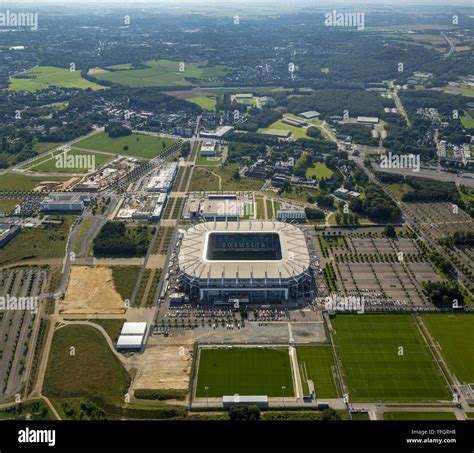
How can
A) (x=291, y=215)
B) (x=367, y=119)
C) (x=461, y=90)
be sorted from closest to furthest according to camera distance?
1. (x=291, y=215)
2. (x=367, y=119)
3. (x=461, y=90)

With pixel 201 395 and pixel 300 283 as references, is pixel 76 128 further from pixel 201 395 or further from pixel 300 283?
pixel 201 395

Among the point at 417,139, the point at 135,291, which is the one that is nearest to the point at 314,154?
the point at 417,139

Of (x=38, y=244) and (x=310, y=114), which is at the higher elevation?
(x=310, y=114)

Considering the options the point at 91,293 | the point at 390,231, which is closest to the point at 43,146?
the point at 91,293

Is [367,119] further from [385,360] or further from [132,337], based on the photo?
[132,337]

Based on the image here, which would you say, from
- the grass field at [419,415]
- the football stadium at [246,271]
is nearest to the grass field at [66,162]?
the football stadium at [246,271]

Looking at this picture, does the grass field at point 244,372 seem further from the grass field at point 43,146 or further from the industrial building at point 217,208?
the grass field at point 43,146
